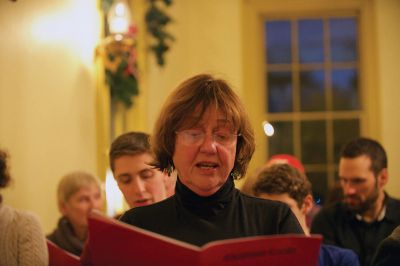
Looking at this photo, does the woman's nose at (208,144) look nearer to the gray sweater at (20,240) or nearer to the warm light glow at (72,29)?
the gray sweater at (20,240)

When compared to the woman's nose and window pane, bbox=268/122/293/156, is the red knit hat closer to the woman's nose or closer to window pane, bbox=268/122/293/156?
the woman's nose

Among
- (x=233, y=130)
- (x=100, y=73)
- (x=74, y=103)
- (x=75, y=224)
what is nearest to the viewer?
(x=233, y=130)

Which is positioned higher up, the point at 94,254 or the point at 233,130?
the point at 233,130

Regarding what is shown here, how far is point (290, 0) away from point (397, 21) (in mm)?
1058

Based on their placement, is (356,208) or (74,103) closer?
(356,208)

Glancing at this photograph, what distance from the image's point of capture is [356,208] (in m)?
3.37

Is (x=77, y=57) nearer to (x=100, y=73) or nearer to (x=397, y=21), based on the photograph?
(x=100, y=73)

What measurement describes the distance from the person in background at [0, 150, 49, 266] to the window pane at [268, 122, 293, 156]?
476 cm

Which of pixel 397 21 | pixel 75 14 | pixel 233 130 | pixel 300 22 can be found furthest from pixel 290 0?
pixel 233 130

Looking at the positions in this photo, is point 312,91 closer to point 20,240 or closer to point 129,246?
point 20,240

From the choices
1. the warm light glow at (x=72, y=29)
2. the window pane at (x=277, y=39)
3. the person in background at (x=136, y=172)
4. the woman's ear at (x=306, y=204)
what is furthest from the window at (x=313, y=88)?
the person in background at (x=136, y=172)

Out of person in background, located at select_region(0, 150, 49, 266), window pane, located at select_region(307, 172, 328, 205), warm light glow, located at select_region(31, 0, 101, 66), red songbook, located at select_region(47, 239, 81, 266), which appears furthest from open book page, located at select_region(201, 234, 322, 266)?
window pane, located at select_region(307, 172, 328, 205)

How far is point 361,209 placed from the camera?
3.37m

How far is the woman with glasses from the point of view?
4.81 feet
